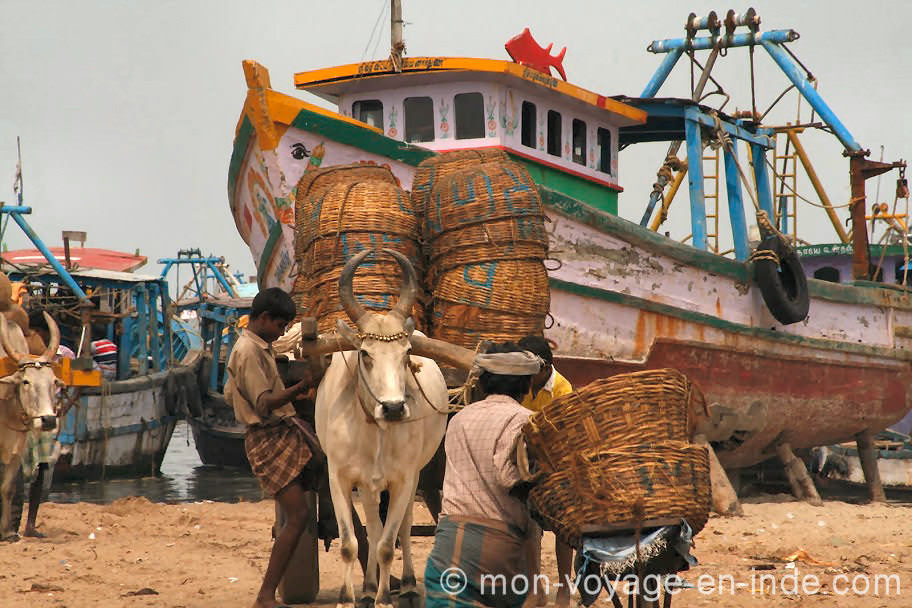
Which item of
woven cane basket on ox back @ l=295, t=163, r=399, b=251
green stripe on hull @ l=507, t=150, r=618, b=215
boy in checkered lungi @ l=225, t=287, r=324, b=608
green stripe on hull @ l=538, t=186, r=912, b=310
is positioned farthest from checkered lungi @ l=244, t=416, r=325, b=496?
green stripe on hull @ l=507, t=150, r=618, b=215

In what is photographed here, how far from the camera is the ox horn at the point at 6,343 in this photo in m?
10.2

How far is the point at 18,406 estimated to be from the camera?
33.7 feet

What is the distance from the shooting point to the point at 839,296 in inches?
635

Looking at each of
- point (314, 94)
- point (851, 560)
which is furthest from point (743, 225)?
point (851, 560)

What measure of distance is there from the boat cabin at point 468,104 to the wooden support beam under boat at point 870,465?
18.8ft

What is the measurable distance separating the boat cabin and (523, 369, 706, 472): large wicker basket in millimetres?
9083

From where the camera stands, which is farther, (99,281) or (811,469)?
(99,281)

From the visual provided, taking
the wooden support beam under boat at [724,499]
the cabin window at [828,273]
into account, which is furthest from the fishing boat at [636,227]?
the cabin window at [828,273]

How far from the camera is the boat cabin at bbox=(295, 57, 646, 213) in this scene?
45.0 feet

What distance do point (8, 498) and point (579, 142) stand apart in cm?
847

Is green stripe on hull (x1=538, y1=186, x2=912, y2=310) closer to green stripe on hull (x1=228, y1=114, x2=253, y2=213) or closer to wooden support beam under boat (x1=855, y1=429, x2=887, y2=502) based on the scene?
wooden support beam under boat (x1=855, y1=429, x2=887, y2=502)

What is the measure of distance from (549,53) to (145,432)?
14.3 metres

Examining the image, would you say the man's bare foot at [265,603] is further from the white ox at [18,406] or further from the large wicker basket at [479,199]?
the white ox at [18,406]

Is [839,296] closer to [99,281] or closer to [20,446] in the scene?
[20,446]
